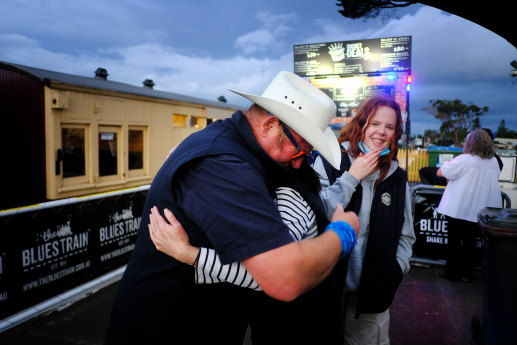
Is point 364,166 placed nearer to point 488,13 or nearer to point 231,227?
point 231,227

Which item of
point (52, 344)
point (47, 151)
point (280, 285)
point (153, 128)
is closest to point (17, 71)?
point (47, 151)

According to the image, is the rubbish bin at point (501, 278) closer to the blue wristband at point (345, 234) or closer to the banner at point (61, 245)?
the blue wristband at point (345, 234)

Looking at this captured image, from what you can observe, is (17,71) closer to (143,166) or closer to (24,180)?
(24,180)

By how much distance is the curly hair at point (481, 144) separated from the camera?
15.8 ft

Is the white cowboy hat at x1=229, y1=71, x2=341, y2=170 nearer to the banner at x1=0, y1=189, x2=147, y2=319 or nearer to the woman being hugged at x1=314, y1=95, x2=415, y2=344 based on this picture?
the woman being hugged at x1=314, y1=95, x2=415, y2=344

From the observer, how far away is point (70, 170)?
8945 millimetres

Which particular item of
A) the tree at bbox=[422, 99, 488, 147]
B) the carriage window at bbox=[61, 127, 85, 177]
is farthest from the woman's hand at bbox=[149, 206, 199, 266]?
the tree at bbox=[422, 99, 488, 147]

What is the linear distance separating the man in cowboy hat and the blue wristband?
2cm

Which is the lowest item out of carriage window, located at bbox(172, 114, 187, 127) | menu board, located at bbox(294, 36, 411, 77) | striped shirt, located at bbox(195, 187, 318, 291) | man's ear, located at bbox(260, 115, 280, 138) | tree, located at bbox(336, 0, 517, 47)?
striped shirt, located at bbox(195, 187, 318, 291)

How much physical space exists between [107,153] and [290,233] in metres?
9.73

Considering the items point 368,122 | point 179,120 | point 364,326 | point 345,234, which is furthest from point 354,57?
point 345,234

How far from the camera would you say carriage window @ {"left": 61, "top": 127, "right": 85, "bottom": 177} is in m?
8.73

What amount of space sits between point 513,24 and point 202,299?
13.6ft

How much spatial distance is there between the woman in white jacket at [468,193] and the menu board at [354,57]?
284 inches
